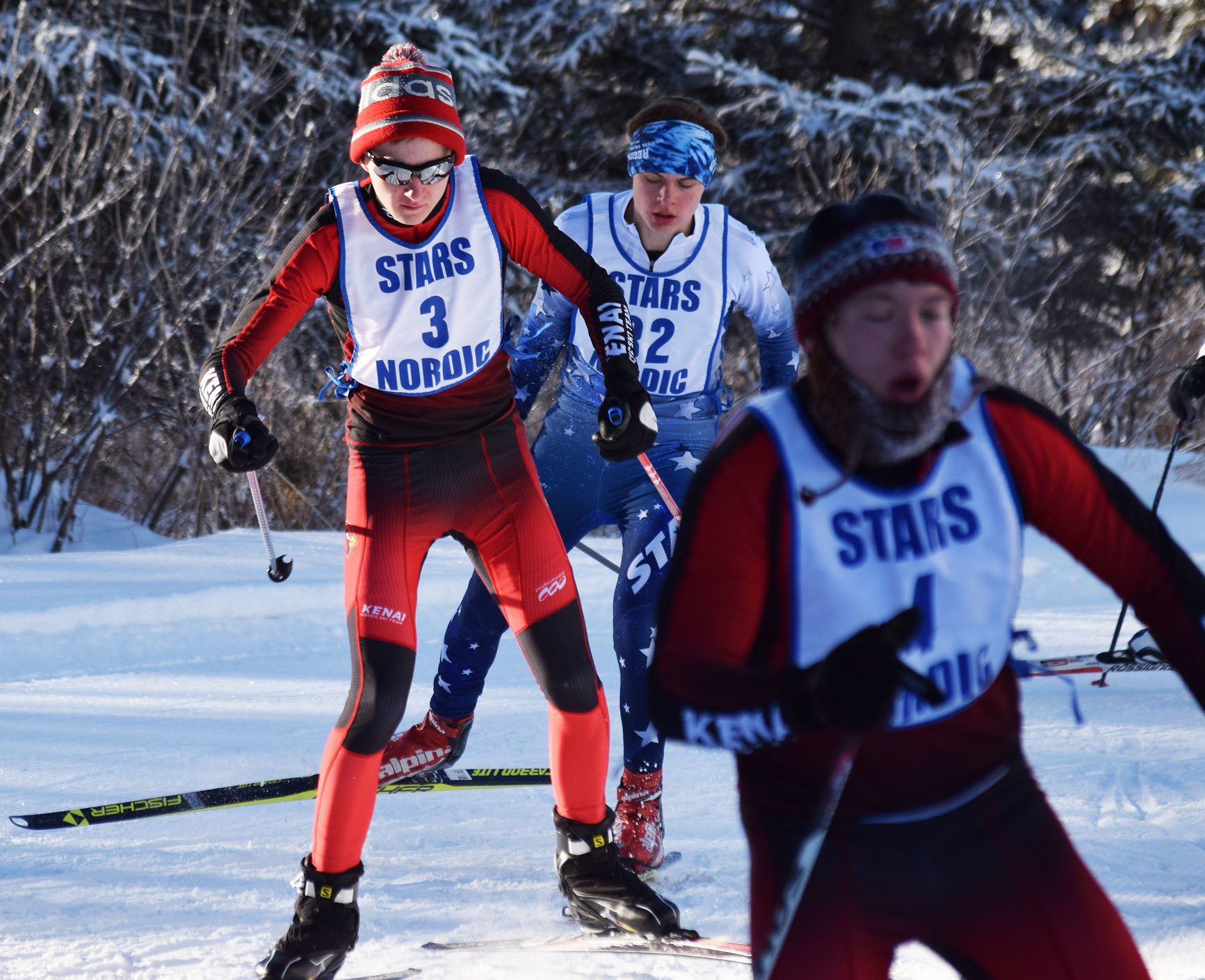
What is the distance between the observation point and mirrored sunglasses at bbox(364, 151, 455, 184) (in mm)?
2740

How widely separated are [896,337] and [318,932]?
194cm

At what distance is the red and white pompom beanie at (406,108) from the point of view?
272cm

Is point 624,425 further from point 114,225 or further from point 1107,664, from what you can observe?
point 114,225

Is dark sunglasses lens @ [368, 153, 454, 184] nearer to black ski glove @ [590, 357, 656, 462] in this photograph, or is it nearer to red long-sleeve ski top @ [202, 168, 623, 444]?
red long-sleeve ski top @ [202, 168, 623, 444]

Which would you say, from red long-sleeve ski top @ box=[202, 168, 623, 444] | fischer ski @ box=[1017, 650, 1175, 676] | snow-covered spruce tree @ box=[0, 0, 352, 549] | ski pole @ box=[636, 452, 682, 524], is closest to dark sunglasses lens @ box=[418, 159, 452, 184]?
red long-sleeve ski top @ box=[202, 168, 623, 444]

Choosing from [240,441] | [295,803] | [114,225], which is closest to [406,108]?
[240,441]

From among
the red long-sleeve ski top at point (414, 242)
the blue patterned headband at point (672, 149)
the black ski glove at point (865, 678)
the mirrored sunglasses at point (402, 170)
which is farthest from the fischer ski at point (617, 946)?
the blue patterned headband at point (672, 149)

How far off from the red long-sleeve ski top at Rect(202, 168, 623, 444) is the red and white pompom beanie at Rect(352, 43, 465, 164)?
0.15m

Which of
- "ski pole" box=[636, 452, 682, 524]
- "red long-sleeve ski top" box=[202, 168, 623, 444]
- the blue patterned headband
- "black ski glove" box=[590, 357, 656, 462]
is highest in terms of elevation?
the blue patterned headband

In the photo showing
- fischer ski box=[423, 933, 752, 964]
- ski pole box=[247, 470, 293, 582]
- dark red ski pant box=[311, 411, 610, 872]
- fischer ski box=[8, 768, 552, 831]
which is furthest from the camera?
fischer ski box=[8, 768, 552, 831]

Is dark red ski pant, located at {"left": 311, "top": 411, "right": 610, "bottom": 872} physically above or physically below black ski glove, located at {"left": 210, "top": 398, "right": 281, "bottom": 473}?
below

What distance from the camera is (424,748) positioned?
142 inches

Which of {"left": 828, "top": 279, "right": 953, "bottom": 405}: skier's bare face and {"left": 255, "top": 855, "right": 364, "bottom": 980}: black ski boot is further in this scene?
{"left": 255, "top": 855, "right": 364, "bottom": 980}: black ski boot

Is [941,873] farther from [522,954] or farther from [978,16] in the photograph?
[978,16]
